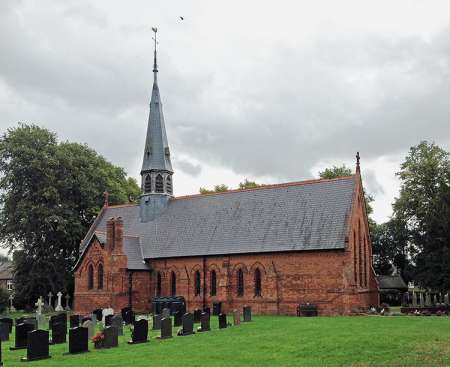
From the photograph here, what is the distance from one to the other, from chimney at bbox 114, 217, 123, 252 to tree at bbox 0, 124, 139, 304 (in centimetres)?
872

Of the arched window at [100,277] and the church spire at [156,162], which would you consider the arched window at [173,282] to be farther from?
the church spire at [156,162]

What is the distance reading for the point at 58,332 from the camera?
25.0 metres

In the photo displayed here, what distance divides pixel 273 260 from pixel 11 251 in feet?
90.1

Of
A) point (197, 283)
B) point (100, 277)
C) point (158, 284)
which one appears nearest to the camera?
point (197, 283)

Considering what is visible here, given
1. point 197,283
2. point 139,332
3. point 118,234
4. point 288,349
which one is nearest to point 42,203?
point 118,234

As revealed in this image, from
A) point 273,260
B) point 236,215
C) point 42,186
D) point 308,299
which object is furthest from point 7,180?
point 308,299

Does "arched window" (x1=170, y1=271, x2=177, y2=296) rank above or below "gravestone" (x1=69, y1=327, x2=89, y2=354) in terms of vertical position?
above

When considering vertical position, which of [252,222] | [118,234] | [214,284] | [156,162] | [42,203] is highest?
[156,162]

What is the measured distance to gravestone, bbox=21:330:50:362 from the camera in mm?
19906

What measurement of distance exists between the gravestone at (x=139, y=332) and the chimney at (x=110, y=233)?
19301mm

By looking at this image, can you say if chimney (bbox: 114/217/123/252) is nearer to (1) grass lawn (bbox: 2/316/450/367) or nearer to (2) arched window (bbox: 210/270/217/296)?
(2) arched window (bbox: 210/270/217/296)

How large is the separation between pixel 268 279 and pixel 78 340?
18962 millimetres

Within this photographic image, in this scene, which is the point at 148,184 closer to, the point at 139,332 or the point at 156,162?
the point at 156,162

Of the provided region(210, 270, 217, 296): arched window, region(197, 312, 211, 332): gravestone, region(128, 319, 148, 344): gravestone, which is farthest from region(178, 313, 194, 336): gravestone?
region(210, 270, 217, 296): arched window
